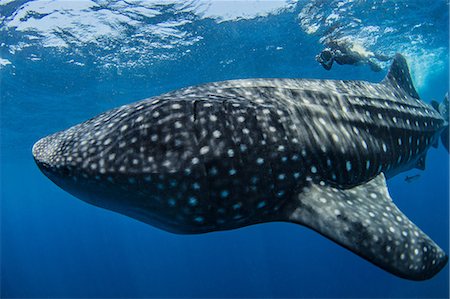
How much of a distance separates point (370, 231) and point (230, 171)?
4.42 feet

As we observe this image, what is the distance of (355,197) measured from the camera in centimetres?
360

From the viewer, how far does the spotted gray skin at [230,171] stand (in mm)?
3082

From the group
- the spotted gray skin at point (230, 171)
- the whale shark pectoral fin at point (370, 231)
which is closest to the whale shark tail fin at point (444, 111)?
the spotted gray skin at point (230, 171)

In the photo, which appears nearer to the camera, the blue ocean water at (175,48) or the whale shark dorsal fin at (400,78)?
the whale shark dorsal fin at (400,78)

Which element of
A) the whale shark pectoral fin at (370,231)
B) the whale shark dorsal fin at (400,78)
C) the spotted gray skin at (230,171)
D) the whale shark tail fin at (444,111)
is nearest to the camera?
the whale shark pectoral fin at (370,231)

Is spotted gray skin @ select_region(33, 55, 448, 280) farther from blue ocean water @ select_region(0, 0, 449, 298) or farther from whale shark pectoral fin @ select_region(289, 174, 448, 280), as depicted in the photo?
blue ocean water @ select_region(0, 0, 449, 298)

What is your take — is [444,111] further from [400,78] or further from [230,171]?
[230,171]

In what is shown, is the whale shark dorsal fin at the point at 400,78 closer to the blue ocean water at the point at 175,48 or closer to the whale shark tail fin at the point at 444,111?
the whale shark tail fin at the point at 444,111

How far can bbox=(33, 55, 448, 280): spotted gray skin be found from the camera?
10.1ft

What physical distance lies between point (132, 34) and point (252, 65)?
8822 millimetres

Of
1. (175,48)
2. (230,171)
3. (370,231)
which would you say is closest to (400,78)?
(370,231)

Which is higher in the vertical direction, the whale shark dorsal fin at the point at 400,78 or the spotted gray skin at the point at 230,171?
the whale shark dorsal fin at the point at 400,78

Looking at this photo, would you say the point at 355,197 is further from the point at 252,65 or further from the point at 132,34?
the point at 252,65

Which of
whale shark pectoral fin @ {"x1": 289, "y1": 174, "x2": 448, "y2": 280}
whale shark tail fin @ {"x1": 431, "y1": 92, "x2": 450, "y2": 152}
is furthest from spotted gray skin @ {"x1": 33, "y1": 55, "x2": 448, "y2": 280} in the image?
whale shark tail fin @ {"x1": 431, "y1": 92, "x2": 450, "y2": 152}
